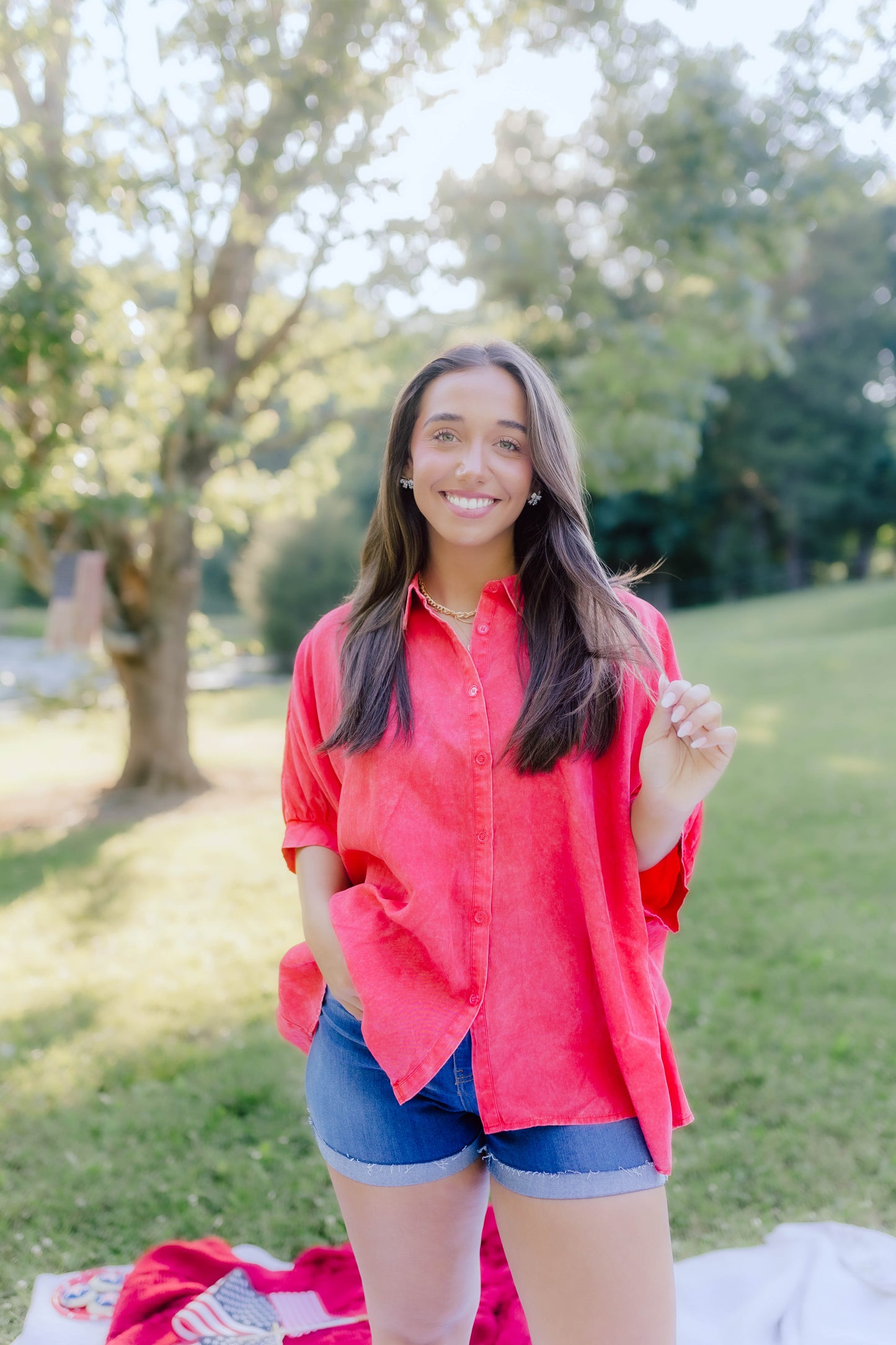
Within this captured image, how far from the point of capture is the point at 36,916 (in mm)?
6070

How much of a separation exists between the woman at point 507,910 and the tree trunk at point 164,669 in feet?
22.6

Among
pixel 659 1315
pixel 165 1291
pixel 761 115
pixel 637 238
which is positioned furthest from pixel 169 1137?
pixel 761 115

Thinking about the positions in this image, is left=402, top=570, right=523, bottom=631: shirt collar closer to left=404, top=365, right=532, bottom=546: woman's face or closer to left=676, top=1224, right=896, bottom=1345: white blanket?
left=404, top=365, right=532, bottom=546: woman's face

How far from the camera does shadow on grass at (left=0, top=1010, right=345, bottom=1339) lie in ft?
10.4

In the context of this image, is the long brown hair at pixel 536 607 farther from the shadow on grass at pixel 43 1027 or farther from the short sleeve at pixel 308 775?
the shadow on grass at pixel 43 1027

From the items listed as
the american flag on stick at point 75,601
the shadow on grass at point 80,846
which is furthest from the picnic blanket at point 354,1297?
the american flag on stick at point 75,601

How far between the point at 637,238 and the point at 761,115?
4.17 feet

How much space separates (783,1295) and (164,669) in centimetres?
727

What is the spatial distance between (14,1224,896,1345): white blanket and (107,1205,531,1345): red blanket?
0.43 ft

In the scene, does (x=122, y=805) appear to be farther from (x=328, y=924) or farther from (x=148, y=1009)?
(x=328, y=924)

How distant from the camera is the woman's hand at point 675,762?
1609 millimetres

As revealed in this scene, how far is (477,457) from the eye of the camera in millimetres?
1843

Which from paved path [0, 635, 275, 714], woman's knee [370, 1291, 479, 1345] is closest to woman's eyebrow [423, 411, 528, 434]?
woman's knee [370, 1291, 479, 1345]

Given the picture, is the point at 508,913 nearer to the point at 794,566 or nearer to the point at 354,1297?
the point at 354,1297
